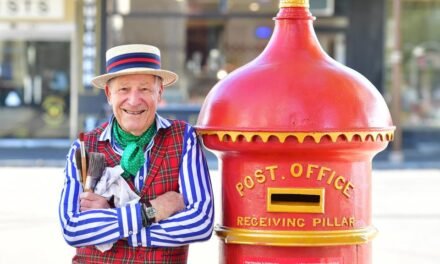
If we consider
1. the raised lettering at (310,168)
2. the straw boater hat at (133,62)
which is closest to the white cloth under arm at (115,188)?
the straw boater hat at (133,62)

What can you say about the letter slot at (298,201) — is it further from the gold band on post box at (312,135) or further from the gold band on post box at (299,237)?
the gold band on post box at (312,135)

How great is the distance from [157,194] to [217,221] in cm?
34

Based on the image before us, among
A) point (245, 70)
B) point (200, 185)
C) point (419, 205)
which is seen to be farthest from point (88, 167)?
point (419, 205)

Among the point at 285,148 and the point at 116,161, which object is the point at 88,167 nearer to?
the point at 116,161

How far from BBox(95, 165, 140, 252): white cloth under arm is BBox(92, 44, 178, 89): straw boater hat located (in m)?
0.35

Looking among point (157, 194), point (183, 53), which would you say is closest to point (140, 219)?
point (157, 194)

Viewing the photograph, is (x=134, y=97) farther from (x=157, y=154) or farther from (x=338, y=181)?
(x=338, y=181)

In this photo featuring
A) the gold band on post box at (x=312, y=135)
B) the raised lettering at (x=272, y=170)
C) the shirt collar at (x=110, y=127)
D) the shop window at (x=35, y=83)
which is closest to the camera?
the gold band on post box at (x=312, y=135)

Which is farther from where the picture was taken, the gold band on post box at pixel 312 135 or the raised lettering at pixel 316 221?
the raised lettering at pixel 316 221

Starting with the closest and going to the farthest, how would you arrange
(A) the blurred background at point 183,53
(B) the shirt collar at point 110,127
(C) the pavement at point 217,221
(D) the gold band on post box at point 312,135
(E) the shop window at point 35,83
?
(D) the gold band on post box at point 312,135 < (B) the shirt collar at point 110,127 < (C) the pavement at point 217,221 < (A) the blurred background at point 183,53 < (E) the shop window at point 35,83

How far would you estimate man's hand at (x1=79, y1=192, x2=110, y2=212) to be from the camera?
3.51 m

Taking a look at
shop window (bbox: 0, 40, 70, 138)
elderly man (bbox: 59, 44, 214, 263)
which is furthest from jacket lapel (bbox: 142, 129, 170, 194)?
shop window (bbox: 0, 40, 70, 138)

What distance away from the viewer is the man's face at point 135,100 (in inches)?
140

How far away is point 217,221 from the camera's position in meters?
3.80
